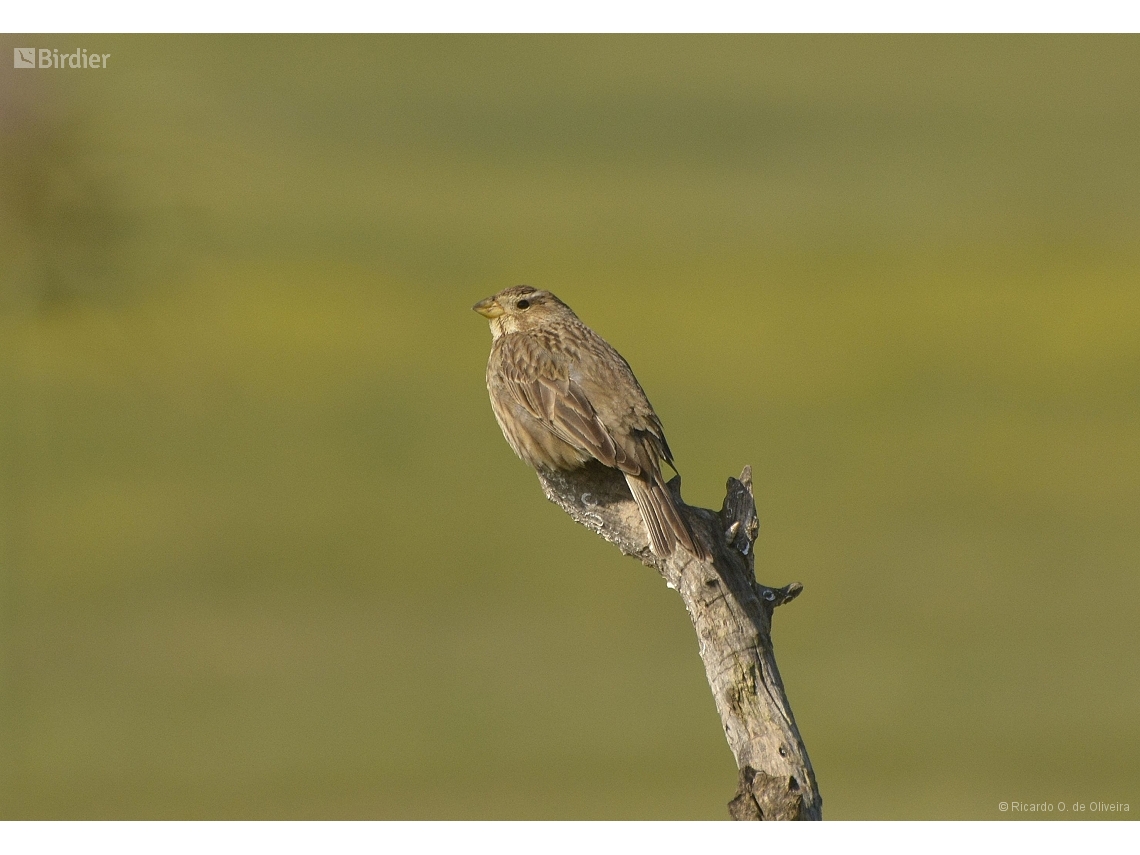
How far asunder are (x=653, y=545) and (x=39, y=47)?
5.76 metres

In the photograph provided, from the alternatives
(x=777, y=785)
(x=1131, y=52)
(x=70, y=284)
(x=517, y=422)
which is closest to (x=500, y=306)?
(x=517, y=422)

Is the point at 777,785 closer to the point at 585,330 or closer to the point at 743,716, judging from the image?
the point at 743,716

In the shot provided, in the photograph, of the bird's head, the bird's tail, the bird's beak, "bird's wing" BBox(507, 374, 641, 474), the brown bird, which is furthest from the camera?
the bird's beak

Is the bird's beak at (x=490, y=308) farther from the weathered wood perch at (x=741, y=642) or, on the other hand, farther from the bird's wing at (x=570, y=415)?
the weathered wood perch at (x=741, y=642)

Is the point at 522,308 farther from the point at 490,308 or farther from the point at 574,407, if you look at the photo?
the point at 574,407

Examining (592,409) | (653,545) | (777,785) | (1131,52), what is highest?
(1131,52)

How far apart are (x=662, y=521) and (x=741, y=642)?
29.9 inches

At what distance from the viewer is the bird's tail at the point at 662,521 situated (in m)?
6.43

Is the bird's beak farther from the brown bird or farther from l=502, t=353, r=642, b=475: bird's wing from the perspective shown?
l=502, t=353, r=642, b=475: bird's wing

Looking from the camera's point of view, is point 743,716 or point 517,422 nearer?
point 743,716

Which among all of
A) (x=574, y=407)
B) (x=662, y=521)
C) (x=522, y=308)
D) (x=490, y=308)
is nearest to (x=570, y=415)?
(x=574, y=407)

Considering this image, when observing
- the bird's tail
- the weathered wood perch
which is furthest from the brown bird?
the weathered wood perch

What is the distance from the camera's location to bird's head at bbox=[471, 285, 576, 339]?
8.53 m

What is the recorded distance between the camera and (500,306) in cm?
866
